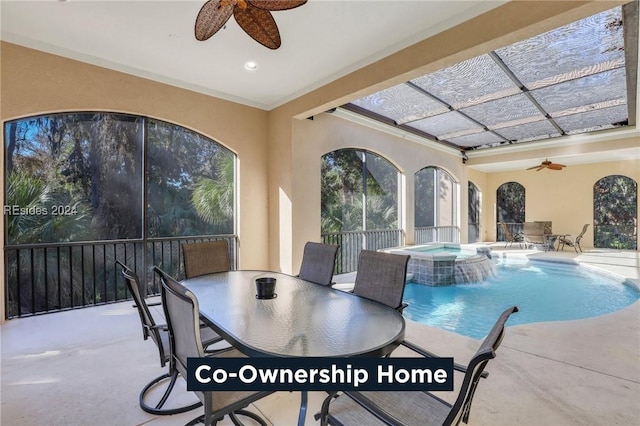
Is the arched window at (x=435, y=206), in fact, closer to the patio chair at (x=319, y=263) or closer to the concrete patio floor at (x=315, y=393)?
the concrete patio floor at (x=315, y=393)

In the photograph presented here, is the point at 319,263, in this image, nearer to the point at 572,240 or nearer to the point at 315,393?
the point at 315,393

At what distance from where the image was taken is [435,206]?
9.00 metres

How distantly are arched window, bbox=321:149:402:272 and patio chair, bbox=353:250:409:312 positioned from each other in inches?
133

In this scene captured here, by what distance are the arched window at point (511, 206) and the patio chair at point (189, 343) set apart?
1248 centimetres

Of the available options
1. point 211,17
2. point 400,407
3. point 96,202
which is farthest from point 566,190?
point 96,202

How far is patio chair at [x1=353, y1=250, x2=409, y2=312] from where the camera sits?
2.07 m

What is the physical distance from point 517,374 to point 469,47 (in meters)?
2.82

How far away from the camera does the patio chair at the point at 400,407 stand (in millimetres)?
1073

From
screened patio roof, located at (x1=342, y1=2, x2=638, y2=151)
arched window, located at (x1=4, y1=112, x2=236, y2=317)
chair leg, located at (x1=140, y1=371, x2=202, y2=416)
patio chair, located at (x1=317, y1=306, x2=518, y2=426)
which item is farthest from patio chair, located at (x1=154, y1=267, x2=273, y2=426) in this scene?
screened patio roof, located at (x1=342, y1=2, x2=638, y2=151)

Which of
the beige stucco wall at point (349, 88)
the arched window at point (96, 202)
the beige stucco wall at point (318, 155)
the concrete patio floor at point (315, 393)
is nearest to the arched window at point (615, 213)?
the beige stucco wall at point (318, 155)

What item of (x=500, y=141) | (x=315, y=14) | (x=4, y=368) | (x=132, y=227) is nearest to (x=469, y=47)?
(x=315, y=14)

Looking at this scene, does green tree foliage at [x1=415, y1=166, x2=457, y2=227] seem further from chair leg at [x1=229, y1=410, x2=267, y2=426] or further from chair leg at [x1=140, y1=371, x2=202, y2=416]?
chair leg at [x1=140, y1=371, x2=202, y2=416]

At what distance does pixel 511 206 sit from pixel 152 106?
476 inches

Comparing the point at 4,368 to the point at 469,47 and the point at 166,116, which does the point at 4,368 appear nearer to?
the point at 166,116
